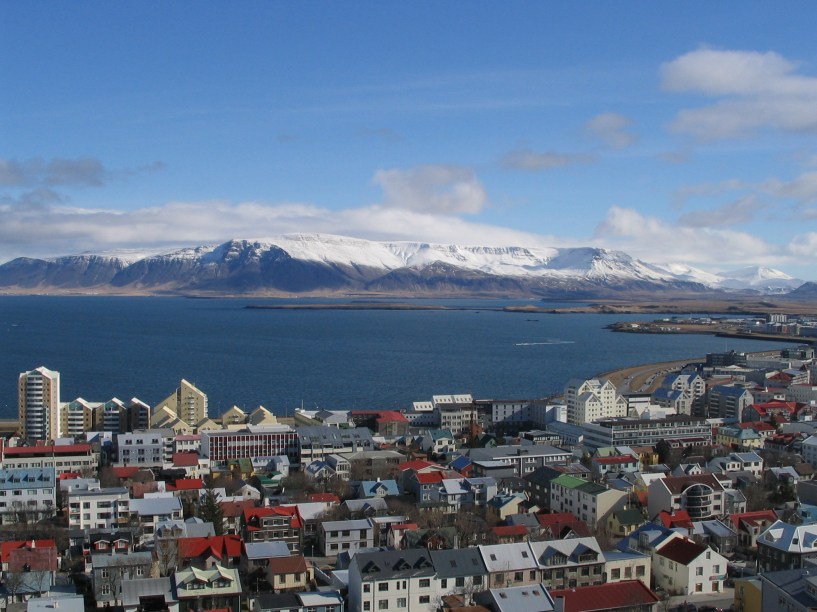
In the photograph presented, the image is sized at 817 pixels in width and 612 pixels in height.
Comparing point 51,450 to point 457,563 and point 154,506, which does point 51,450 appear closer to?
point 154,506

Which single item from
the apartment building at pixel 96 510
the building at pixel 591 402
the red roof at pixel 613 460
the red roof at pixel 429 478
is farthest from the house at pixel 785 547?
the building at pixel 591 402

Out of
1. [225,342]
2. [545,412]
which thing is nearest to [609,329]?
[225,342]

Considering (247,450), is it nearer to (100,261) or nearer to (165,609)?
(165,609)

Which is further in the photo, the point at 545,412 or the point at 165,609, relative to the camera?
the point at 545,412

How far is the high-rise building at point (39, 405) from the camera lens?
1380cm

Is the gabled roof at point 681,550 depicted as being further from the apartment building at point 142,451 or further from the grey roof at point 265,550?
the apartment building at point 142,451

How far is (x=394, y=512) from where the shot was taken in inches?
338

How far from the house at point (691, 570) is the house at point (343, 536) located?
8.01ft

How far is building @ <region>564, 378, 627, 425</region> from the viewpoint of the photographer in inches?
600

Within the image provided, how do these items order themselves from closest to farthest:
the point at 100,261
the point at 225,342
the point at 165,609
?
1. the point at 165,609
2. the point at 225,342
3. the point at 100,261

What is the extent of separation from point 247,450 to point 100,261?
122 m

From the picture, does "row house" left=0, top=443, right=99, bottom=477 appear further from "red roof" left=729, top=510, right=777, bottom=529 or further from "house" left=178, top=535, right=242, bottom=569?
"red roof" left=729, top=510, right=777, bottom=529

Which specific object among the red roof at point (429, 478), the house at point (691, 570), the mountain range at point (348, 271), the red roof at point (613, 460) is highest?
the mountain range at point (348, 271)

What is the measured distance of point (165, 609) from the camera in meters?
6.16
